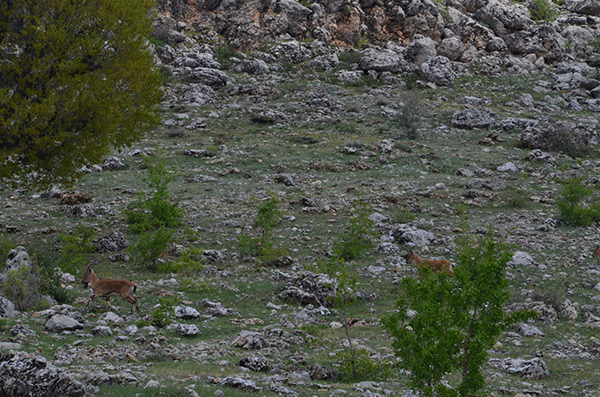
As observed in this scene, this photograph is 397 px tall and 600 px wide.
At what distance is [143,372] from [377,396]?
8.92 ft

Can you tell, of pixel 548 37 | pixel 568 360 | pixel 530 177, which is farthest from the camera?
pixel 548 37

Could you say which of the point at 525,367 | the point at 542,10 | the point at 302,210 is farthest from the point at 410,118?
the point at 542,10

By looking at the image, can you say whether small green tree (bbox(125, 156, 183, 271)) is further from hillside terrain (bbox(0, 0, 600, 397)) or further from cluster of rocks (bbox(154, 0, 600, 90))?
cluster of rocks (bbox(154, 0, 600, 90))

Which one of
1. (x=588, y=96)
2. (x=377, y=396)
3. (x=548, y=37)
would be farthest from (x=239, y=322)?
(x=548, y=37)

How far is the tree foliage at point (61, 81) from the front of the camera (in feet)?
36.6

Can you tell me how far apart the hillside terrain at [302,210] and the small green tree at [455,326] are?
1154 mm

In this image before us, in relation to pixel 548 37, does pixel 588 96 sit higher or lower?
lower

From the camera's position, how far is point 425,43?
1603 inches

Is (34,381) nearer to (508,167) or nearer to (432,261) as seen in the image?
(432,261)

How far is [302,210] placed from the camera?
1628cm

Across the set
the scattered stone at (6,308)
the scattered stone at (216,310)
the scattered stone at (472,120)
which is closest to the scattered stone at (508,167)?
the scattered stone at (472,120)

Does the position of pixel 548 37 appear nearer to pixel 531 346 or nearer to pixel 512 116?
pixel 512 116

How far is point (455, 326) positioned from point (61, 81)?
10.5 metres

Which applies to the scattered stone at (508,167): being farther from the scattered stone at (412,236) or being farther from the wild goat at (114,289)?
the wild goat at (114,289)
